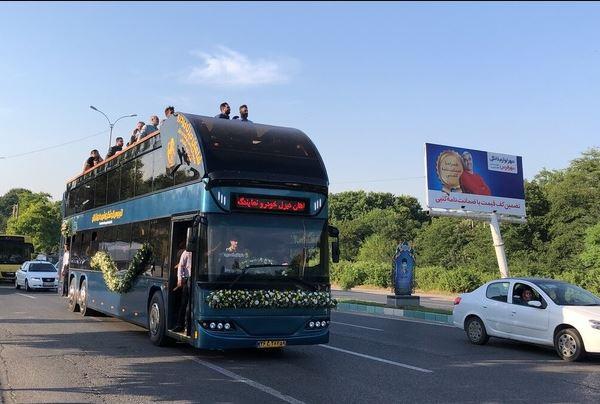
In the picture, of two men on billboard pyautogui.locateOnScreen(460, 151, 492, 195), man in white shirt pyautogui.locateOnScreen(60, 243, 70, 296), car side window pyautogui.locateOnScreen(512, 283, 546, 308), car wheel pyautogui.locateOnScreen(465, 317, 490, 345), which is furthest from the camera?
two men on billboard pyautogui.locateOnScreen(460, 151, 492, 195)

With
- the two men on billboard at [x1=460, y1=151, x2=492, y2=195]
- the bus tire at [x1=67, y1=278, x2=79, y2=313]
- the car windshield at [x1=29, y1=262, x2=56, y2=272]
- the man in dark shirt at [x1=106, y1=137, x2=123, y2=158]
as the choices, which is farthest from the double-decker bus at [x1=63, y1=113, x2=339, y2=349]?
the two men on billboard at [x1=460, y1=151, x2=492, y2=195]

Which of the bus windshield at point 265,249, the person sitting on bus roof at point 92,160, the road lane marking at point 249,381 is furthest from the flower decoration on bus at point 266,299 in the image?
the person sitting on bus roof at point 92,160

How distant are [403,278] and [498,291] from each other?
10.7 m

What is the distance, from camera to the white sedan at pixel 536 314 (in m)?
10.3

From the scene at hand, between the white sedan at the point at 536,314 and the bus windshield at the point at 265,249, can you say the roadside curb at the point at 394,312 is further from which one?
the bus windshield at the point at 265,249

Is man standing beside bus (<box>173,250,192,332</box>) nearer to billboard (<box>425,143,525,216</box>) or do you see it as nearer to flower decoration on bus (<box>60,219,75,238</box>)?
flower decoration on bus (<box>60,219,75,238</box>)

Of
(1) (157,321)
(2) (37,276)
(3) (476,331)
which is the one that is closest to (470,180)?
(3) (476,331)

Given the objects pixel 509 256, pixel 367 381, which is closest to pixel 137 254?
pixel 367 381

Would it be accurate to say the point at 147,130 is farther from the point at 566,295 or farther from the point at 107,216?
the point at 566,295

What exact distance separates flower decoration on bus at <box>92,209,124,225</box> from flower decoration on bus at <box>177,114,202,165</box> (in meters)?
3.73

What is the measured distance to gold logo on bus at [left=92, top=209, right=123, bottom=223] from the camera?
13.4m

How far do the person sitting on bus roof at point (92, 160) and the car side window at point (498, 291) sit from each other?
1131cm

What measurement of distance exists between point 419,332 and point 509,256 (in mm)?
28127

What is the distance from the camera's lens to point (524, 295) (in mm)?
11664
